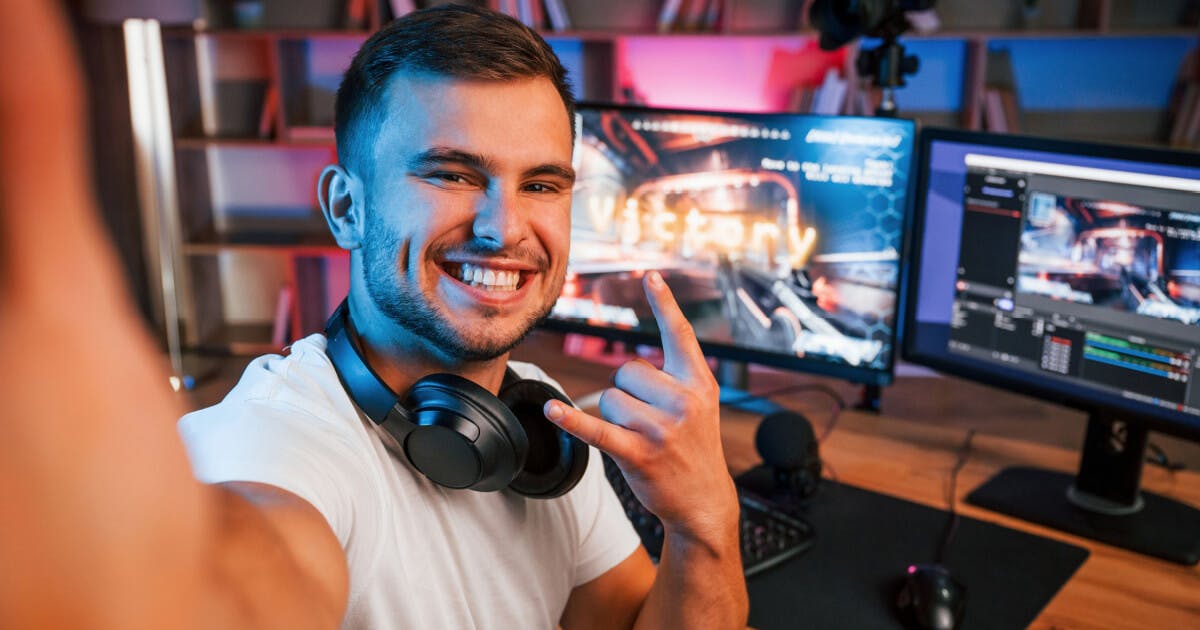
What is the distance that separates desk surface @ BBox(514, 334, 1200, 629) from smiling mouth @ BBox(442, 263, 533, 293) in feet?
2.22

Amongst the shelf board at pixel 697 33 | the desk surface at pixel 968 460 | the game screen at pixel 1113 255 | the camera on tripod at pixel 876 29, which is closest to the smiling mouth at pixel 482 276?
the desk surface at pixel 968 460

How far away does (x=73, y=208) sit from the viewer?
0.82ft

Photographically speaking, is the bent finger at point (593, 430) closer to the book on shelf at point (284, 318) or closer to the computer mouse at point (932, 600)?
the computer mouse at point (932, 600)

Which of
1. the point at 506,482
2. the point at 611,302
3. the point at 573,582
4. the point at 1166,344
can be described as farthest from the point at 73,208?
the point at 611,302

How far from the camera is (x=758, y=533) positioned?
1419 mm

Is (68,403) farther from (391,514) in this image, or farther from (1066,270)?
(1066,270)

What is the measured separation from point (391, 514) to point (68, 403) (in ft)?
2.56

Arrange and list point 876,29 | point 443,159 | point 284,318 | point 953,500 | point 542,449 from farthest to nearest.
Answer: point 284,318 < point 876,29 < point 953,500 < point 542,449 < point 443,159

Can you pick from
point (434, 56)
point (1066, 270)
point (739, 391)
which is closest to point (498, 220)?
point (434, 56)

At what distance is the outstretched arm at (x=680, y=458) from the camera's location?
102cm

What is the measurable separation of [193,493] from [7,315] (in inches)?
3.5

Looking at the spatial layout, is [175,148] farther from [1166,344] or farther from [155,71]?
[1166,344]

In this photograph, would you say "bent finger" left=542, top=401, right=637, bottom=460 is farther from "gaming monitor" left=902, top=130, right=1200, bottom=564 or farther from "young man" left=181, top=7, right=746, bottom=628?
"gaming monitor" left=902, top=130, right=1200, bottom=564

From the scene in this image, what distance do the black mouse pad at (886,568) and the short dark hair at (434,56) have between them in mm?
662
